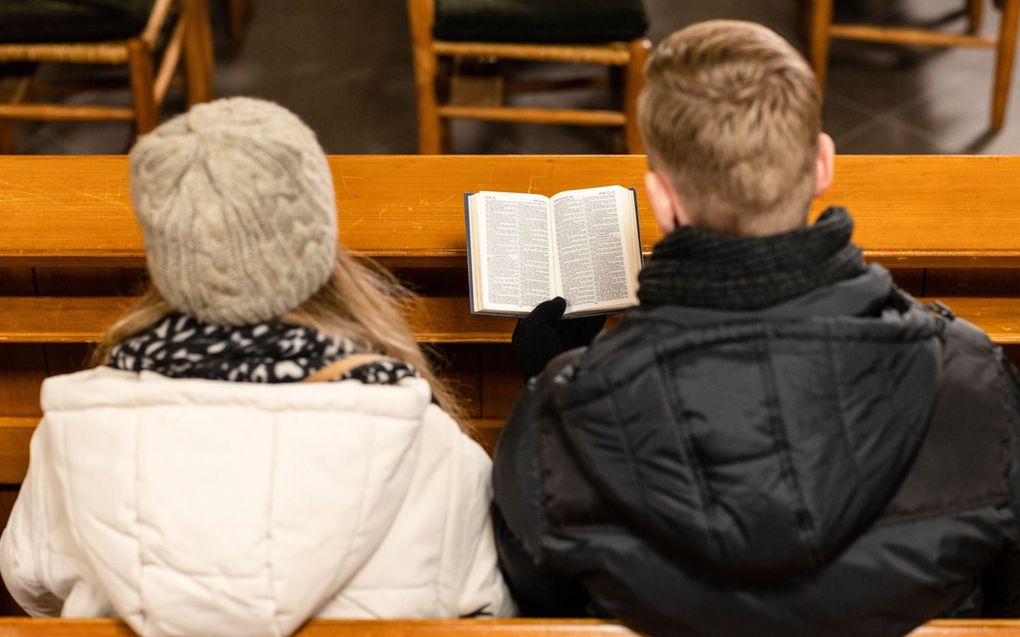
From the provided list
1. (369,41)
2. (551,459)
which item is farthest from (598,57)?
(551,459)

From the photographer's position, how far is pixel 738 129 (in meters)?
1.19

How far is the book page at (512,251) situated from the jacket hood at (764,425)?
55 cm

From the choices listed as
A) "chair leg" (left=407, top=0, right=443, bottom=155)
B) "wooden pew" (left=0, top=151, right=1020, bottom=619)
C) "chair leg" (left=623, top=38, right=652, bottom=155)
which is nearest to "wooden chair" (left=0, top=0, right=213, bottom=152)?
"chair leg" (left=407, top=0, right=443, bottom=155)

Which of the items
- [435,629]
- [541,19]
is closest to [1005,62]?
[541,19]

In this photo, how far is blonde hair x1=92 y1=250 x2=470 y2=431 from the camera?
52.4 inches

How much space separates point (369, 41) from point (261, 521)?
3.06m

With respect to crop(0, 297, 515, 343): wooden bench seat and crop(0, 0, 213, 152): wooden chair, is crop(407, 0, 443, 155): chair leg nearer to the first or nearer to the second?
crop(0, 0, 213, 152): wooden chair

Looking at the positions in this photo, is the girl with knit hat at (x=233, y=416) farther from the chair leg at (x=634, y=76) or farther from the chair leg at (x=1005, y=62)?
the chair leg at (x=1005, y=62)

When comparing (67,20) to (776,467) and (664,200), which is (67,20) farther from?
(776,467)

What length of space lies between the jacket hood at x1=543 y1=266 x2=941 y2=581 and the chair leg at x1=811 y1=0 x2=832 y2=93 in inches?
95.7

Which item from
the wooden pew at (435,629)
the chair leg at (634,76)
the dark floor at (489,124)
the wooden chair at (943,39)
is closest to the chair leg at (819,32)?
the wooden chair at (943,39)

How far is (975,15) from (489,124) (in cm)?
163

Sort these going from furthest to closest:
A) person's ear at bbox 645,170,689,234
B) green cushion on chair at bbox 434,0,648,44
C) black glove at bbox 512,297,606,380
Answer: green cushion on chair at bbox 434,0,648,44
black glove at bbox 512,297,606,380
person's ear at bbox 645,170,689,234

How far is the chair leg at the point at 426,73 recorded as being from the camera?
295 cm
